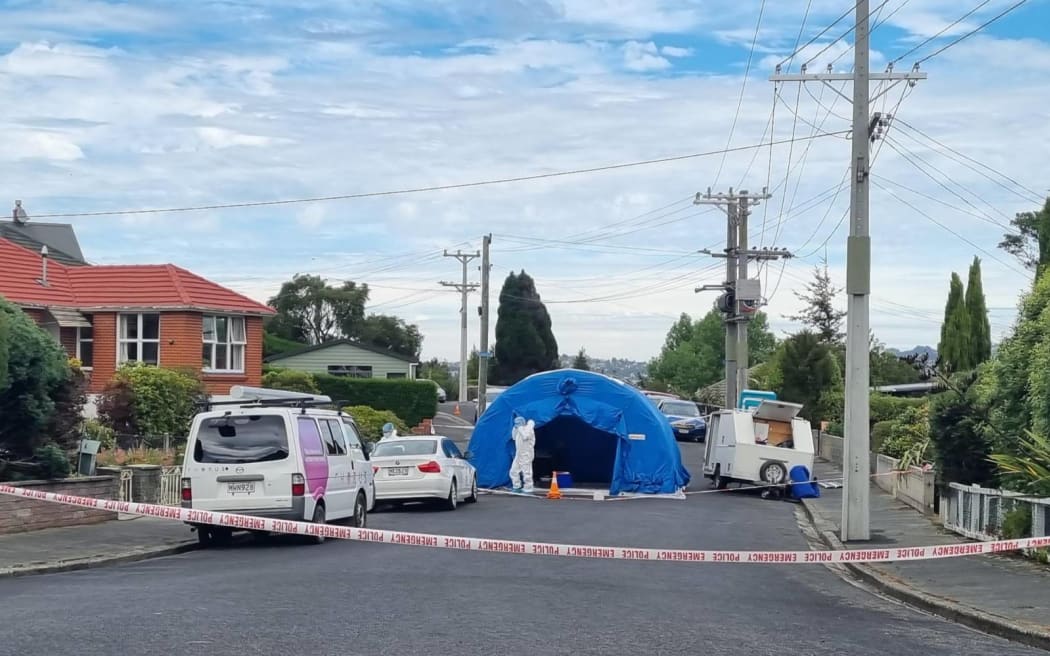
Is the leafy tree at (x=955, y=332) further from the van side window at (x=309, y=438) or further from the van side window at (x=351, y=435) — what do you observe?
the van side window at (x=309, y=438)

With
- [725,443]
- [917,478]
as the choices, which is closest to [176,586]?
[917,478]

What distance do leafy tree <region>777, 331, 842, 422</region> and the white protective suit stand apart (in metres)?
18.9

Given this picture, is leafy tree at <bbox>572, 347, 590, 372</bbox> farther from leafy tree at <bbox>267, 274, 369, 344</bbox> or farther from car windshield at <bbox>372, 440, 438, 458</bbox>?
car windshield at <bbox>372, 440, 438, 458</bbox>

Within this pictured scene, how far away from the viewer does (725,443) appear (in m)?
31.0

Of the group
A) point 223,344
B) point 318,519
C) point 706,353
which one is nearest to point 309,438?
point 318,519

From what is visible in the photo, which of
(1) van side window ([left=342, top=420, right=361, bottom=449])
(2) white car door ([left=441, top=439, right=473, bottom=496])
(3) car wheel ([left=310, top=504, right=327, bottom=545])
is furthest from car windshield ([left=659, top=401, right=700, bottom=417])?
(3) car wheel ([left=310, top=504, right=327, bottom=545])

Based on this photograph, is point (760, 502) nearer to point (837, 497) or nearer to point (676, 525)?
point (837, 497)

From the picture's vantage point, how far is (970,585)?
13562mm

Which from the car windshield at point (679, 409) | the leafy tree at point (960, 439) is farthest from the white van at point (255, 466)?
the car windshield at point (679, 409)

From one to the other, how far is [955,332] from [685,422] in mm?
11477

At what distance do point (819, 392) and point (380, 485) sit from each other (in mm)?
27241

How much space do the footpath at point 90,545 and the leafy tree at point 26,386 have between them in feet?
4.54

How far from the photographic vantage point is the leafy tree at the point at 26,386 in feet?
57.7

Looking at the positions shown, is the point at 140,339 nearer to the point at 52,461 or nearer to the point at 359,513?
the point at 52,461
